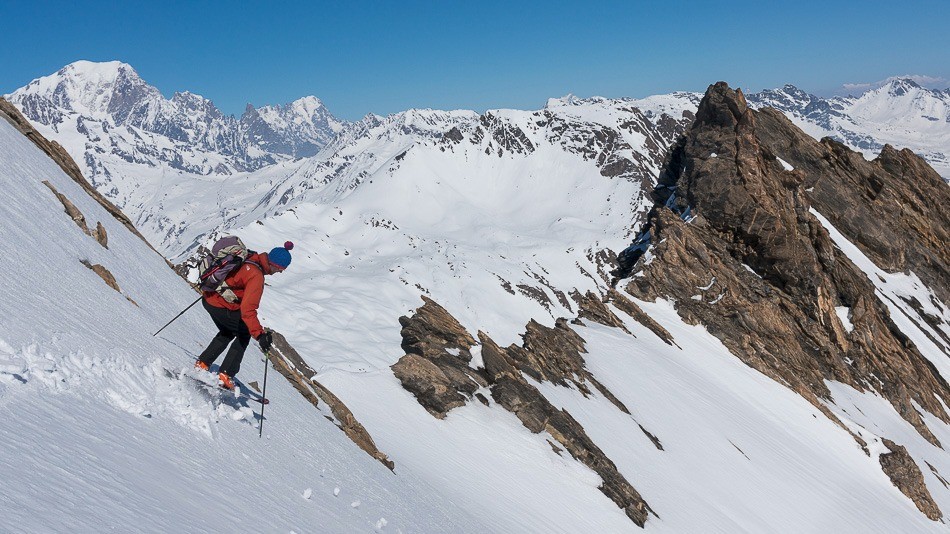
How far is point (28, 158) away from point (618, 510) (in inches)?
707

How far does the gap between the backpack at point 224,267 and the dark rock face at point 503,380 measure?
10996 millimetres

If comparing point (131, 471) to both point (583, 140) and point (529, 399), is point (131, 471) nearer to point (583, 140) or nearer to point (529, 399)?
point (529, 399)

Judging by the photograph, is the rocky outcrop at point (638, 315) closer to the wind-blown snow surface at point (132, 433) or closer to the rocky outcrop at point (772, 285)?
the rocky outcrop at point (772, 285)

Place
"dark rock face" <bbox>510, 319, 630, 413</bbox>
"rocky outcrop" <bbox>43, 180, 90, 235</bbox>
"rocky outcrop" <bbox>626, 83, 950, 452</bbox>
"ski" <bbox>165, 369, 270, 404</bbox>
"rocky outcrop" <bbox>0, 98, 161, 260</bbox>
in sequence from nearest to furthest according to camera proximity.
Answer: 1. "ski" <bbox>165, 369, 270, 404</bbox>
2. "rocky outcrop" <bbox>43, 180, 90, 235</bbox>
3. "rocky outcrop" <bbox>0, 98, 161, 260</bbox>
4. "dark rock face" <bbox>510, 319, 630, 413</bbox>
5. "rocky outcrop" <bbox>626, 83, 950, 452</bbox>

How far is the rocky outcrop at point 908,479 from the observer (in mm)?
34781

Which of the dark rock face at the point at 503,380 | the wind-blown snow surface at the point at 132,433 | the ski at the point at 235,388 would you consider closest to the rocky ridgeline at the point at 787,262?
the dark rock face at the point at 503,380

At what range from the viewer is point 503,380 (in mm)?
21344

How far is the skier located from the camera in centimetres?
876

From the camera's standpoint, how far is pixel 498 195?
164 metres

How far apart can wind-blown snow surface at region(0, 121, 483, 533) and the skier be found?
0.44 meters

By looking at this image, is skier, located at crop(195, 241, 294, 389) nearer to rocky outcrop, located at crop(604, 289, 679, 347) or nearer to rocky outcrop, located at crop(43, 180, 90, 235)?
rocky outcrop, located at crop(43, 180, 90, 235)

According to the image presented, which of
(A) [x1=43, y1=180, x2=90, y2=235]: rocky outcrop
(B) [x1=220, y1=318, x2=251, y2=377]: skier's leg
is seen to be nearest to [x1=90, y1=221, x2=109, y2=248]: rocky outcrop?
(A) [x1=43, y1=180, x2=90, y2=235]: rocky outcrop

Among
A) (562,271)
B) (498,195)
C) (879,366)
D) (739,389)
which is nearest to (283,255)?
(739,389)

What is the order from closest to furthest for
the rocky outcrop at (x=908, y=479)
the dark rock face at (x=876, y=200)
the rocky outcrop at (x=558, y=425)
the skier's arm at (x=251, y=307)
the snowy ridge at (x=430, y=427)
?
the snowy ridge at (x=430, y=427)
the skier's arm at (x=251, y=307)
the rocky outcrop at (x=558, y=425)
the rocky outcrop at (x=908, y=479)
the dark rock face at (x=876, y=200)
